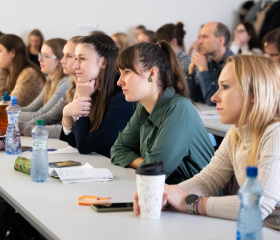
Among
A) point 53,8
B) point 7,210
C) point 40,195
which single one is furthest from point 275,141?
point 53,8

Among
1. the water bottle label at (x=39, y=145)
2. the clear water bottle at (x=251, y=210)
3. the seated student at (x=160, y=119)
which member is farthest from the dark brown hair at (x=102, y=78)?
the clear water bottle at (x=251, y=210)

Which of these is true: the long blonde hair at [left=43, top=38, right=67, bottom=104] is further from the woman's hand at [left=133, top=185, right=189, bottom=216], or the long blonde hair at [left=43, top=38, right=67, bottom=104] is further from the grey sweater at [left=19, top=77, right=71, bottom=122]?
the woman's hand at [left=133, top=185, right=189, bottom=216]

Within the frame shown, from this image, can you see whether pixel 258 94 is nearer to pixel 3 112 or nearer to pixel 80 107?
pixel 80 107

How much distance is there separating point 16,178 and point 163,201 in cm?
77

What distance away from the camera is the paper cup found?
159 cm

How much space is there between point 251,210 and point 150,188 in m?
0.38

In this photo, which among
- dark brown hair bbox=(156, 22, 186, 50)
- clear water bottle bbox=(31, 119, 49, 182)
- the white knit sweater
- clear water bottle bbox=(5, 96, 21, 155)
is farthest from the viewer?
dark brown hair bbox=(156, 22, 186, 50)

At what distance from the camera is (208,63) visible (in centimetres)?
541

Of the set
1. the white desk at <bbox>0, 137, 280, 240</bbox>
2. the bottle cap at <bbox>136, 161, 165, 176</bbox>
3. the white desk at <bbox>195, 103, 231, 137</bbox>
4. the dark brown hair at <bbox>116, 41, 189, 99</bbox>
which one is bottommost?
the white desk at <bbox>195, 103, 231, 137</bbox>

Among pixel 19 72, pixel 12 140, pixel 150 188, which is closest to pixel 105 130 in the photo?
pixel 12 140

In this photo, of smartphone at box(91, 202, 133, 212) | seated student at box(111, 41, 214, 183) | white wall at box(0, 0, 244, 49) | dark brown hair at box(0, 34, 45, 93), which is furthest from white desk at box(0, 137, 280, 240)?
white wall at box(0, 0, 244, 49)

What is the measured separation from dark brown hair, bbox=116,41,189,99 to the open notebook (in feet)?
1.75

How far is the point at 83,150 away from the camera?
2803 millimetres

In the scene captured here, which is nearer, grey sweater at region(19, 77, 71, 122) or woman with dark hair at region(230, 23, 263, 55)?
grey sweater at region(19, 77, 71, 122)
